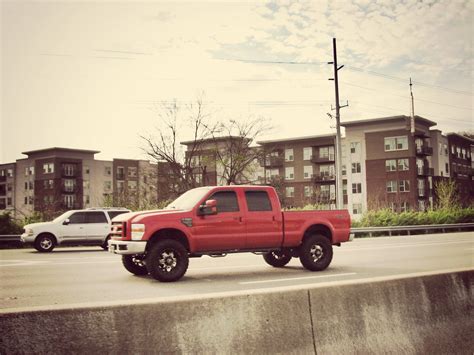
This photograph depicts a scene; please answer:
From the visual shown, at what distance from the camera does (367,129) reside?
73375 mm

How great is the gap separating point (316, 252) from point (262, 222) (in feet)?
5.46

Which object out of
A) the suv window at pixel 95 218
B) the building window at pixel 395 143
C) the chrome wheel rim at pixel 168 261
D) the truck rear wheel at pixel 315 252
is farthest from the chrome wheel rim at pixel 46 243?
the building window at pixel 395 143

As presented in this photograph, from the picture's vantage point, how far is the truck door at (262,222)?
11039 mm

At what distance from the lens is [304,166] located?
3179 inches

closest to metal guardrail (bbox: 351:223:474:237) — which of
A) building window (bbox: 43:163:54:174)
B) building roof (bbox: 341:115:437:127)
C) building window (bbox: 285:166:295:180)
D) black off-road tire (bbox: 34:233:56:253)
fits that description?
black off-road tire (bbox: 34:233:56:253)

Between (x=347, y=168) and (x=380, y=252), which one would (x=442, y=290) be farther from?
(x=347, y=168)

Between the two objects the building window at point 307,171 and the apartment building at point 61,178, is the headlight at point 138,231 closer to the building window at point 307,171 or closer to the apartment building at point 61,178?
the building window at point 307,171

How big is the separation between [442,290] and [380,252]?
41.0 ft

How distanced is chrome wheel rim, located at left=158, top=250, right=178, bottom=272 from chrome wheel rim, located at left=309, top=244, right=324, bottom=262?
3328 mm

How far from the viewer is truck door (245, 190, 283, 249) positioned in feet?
36.2

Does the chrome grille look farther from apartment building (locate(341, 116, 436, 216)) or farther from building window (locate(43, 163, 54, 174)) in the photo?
building window (locate(43, 163, 54, 174))

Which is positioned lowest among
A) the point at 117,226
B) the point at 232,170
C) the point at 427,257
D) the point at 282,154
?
the point at 427,257

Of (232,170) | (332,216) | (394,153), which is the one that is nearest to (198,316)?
(332,216)

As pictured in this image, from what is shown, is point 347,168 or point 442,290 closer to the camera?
point 442,290
